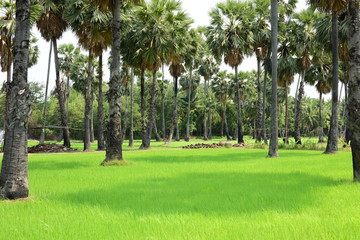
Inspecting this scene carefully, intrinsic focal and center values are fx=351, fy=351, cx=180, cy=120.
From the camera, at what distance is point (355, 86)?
10.4 m

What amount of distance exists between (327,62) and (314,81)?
10.8 ft

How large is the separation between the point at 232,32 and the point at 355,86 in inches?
1092

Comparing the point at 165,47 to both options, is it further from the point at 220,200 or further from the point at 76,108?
the point at 76,108

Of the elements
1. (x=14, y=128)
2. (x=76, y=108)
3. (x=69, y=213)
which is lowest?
(x=69, y=213)

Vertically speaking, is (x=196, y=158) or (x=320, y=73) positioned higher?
(x=320, y=73)

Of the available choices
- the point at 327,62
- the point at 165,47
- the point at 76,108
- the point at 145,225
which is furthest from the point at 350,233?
the point at 76,108

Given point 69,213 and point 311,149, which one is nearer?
point 69,213

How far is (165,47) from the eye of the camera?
25281mm

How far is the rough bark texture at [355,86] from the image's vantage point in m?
10.3

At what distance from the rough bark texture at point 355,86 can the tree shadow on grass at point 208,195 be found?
3.58ft

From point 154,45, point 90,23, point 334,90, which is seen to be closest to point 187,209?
point 90,23

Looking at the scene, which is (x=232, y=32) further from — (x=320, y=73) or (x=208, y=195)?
(x=208, y=195)

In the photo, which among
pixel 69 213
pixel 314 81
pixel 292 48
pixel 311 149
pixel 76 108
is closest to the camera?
pixel 69 213

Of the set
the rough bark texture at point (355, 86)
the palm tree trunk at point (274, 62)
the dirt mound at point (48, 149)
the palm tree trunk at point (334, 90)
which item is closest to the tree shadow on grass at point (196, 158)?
the palm tree trunk at point (274, 62)
